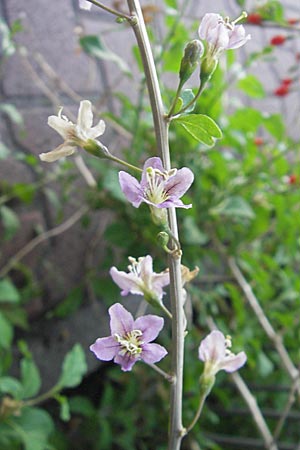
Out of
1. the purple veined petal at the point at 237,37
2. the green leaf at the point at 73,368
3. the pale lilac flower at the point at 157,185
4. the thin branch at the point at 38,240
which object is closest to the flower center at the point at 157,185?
the pale lilac flower at the point at 157,185

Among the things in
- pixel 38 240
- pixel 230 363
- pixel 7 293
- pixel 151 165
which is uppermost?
pixel 38 240

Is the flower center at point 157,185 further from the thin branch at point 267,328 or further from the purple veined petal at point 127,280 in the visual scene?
the thin branch at point 267,328

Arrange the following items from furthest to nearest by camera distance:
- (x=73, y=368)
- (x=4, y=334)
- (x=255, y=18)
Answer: (x=255, y=18), (x=4, y=334), (x=73, y=368)

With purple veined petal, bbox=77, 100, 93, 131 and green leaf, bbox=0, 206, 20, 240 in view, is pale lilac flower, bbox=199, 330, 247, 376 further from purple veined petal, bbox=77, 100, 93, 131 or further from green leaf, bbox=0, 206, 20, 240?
green leaf, bbox=0, 206, 20, 240

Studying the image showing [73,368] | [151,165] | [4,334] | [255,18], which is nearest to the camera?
[151,165]

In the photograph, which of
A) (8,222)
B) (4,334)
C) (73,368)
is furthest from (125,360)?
(8,222)

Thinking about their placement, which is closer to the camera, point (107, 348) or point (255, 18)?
point (107, 348)

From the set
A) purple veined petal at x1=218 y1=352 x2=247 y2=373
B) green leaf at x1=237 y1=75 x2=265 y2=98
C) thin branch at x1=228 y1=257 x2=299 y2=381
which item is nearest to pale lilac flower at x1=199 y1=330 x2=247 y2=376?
purple veined petal at x1=218 y1=352 x2=247 y2=373

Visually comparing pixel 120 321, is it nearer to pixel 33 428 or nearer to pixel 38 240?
pixel 33 428

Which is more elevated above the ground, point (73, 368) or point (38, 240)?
point (38, 240)
